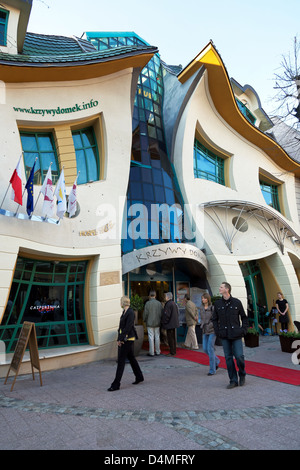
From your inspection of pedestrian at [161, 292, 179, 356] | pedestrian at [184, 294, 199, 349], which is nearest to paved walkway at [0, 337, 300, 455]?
pedestrian at [161, 292, 179, 356]

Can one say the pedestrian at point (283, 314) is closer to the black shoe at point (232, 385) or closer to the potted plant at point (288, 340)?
the potted plant at point (288, 340)

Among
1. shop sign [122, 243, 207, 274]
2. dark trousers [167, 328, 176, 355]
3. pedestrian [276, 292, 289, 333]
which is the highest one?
shop sign [122, 243, 207, 274]

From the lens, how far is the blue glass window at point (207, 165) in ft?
48.3

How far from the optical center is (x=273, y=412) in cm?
465

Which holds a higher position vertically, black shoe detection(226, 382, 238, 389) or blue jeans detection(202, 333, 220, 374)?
blue jeans detection(202, 333, 220, 374)

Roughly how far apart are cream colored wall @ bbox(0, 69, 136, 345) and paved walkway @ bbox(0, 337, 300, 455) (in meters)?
2.70

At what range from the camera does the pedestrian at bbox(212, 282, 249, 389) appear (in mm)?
5793

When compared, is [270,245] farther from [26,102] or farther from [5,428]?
[5,428]

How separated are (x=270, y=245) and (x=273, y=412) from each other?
38.5 ft

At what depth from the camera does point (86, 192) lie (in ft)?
32.6

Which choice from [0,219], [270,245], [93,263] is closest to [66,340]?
[93,263]

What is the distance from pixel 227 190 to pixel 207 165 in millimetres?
1615

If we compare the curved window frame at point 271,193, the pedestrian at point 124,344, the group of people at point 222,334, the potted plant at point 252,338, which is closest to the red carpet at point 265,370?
the group of people at point 222,334

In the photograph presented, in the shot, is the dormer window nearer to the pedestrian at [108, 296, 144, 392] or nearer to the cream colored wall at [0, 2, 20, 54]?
the cream colored wall at [0, 2, 20, 54]
